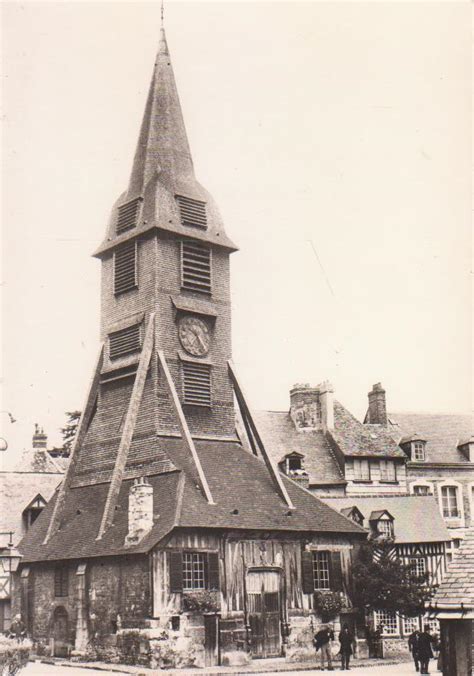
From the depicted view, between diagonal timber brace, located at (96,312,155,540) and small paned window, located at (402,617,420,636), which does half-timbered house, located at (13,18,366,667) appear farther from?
small paned window, located at (402,617,420,636)

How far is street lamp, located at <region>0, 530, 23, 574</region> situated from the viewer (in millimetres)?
31675

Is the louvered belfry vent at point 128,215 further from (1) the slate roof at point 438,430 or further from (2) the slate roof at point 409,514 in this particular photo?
(1) the slate roof at point 438,430

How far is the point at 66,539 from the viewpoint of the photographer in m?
30.3

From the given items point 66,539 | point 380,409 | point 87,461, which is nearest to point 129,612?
point 66,539

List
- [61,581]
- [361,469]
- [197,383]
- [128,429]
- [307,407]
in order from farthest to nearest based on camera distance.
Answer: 1. [307,407]
2. [361,469]
3. [197,383]
4. [128,429]
5. [61,581]

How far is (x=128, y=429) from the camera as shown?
30344 mm

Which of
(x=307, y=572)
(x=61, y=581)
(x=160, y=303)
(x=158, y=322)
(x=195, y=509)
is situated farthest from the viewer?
(x=160, y=303)

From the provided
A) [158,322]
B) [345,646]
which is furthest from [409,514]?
[158,322]

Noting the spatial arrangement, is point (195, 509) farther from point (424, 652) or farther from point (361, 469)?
point (361, 469)

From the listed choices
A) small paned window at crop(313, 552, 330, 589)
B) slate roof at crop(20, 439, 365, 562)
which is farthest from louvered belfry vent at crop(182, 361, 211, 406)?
small paned window at crop(313, 552, 330, 589)

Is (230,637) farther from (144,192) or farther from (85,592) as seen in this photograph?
(144,192)

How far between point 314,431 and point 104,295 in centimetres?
1475

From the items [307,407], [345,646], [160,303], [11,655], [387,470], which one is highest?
[160,303]

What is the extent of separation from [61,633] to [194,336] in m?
11.0
